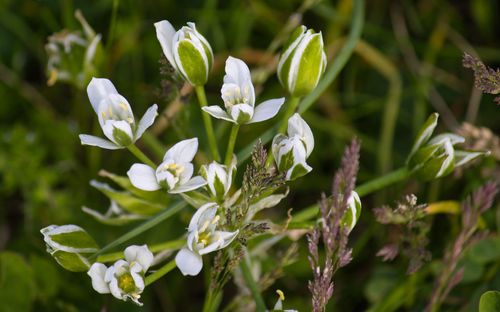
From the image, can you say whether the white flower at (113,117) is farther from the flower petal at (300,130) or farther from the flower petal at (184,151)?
the flower petal at (300,130)

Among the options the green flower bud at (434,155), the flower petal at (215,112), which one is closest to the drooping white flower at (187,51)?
the flower petal at (215,112)

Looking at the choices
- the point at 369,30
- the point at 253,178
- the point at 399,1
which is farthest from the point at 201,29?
the point at 253,178

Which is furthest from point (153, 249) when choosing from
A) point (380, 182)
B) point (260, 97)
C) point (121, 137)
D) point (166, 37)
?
point (260, 97)

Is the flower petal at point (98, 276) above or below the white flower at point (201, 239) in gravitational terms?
below

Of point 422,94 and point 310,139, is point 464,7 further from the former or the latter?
point 310,139

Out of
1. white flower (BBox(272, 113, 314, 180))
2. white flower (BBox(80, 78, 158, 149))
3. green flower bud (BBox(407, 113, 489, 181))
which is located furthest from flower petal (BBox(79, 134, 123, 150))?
green flower bud (BBox(407, 113, 489, 181))
